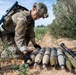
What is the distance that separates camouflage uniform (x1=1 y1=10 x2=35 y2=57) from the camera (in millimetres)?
5445

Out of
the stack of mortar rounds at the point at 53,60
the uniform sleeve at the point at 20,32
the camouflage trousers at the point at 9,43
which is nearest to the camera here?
the stack of mortar rounds at the point at 53,60

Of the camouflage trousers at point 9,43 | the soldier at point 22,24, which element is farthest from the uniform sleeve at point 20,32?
→ the camouflage trousers at point 9,43

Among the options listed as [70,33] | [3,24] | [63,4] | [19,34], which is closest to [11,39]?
[3,24]

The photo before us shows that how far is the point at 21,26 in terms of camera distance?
544 centimetres

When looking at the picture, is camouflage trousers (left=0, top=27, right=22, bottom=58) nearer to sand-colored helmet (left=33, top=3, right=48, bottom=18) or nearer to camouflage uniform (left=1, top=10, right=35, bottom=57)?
camouflage uniform (left=1, top=10, right=35, bottom=57)

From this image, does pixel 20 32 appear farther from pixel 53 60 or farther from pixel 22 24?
pixel 53 60

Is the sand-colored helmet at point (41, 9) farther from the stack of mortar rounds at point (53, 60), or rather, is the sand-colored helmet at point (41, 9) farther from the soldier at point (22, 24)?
the stack of mortar rounds at point (53, 60)

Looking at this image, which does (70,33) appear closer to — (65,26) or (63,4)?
(65,26)

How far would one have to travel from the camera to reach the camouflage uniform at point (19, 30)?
5445 millimetres

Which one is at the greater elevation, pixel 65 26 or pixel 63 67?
Answer: pixel 65 26

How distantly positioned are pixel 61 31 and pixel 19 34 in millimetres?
8173

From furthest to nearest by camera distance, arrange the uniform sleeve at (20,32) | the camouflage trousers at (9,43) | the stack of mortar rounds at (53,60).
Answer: the camouflage trousers at (9,43), the uniform sleeve at (20,32), the stack of mortar rounds at (53,60)

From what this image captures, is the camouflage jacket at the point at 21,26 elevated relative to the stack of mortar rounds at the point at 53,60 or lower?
elevated

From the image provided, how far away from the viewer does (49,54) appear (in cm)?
569
